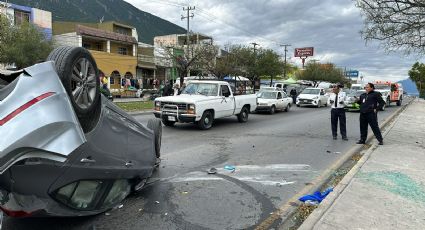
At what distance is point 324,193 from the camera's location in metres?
5.73

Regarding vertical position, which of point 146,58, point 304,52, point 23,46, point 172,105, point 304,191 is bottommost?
point 304,191

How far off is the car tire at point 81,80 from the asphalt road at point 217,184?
1.42 meters

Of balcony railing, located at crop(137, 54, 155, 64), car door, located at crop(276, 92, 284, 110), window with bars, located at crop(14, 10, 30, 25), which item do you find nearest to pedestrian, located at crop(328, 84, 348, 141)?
car door, located at crop(276, 92, 284, 110)

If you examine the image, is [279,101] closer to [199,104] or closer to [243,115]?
[243,115]

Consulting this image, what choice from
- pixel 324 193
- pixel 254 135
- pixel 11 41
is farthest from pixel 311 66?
pixel 324 193

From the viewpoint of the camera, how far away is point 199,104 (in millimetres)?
13336

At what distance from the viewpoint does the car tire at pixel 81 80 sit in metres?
3.41

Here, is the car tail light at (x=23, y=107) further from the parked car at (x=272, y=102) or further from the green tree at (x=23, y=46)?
the green tree at (x=23, y=46)

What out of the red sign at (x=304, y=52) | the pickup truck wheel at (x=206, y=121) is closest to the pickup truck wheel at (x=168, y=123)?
the pickup truck wheel at (x=206, y=121)

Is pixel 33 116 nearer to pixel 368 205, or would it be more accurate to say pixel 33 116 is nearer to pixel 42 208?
pixel 42 208

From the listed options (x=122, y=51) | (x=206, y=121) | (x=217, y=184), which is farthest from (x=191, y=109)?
(x=122, y=51)

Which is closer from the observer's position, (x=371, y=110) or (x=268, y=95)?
(x=371, y=110)

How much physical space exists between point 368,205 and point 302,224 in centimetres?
122

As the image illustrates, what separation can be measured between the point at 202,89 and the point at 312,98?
57.1 ft
